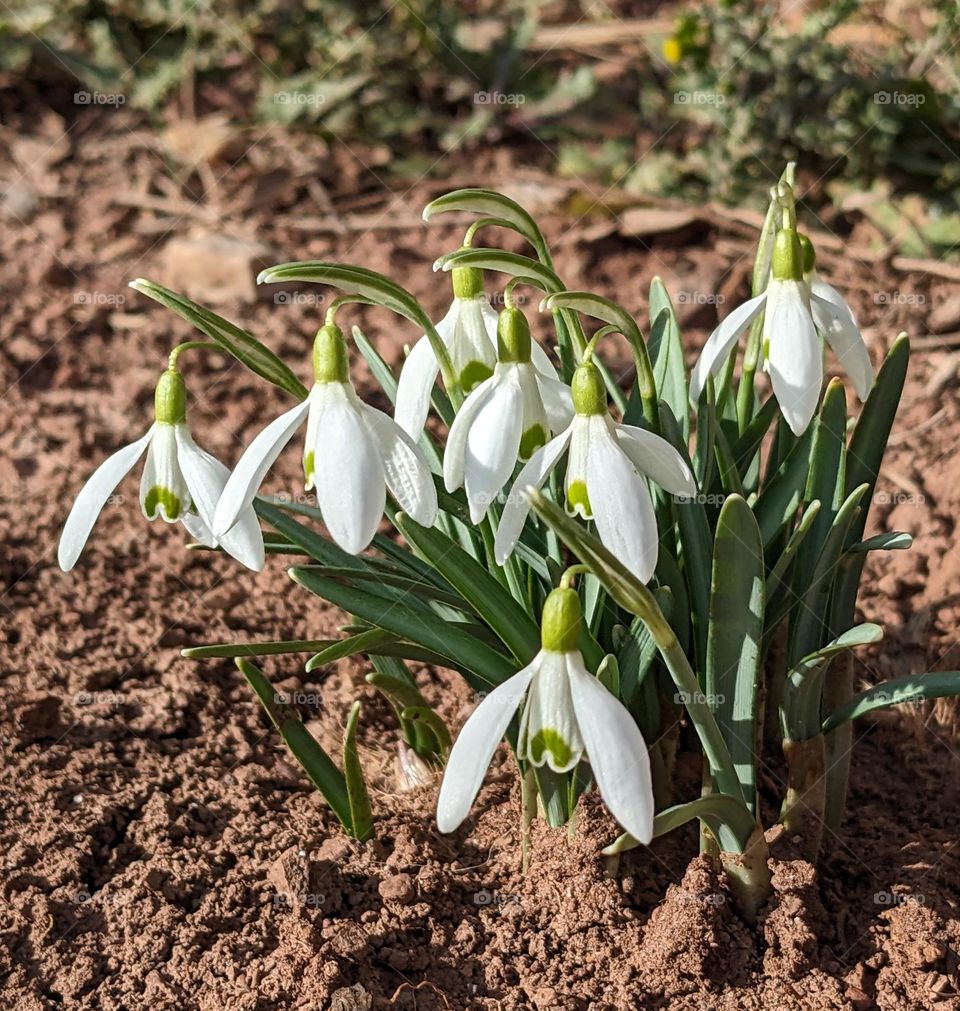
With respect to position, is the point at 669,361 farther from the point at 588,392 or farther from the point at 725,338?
the point at 588,392

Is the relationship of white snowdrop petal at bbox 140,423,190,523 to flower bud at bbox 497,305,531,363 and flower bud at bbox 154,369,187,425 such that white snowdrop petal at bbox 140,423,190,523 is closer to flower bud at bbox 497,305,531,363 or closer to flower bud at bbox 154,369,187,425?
flower bud at bbox 154,369,187,425

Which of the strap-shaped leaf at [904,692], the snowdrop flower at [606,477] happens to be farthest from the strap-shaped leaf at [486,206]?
the strap-shaped leaf at [904,692]

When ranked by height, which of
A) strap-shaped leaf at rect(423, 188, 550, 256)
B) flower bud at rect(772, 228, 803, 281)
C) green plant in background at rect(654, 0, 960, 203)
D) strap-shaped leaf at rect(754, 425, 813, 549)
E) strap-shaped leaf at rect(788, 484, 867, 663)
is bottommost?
strap-shaped leaf at rect(788, 484, 867, 663)

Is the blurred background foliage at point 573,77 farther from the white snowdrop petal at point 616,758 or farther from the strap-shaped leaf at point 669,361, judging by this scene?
the white snowdrop petal at point 616,758

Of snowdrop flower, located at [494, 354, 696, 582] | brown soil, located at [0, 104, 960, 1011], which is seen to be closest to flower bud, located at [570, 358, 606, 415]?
snowdrop flower, located at [494, 354, 696, 582]

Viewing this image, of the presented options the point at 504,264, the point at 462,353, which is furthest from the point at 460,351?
the point at 504,264

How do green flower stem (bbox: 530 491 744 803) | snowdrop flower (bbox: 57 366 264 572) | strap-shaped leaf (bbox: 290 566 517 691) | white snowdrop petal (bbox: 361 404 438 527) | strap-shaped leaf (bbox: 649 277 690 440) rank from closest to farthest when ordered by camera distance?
1. green flower stem (bbox: 530 491 744 803)
2. white snowdrop petal (bbox: 361 404 438 527)
3. snowdrop flower (bbox: 57 366 264 572)
4. strap-shaped leaf (bbox: 290 566 517 691)
5. strap-shaped leaf (bbox: 649 277 690 440)
